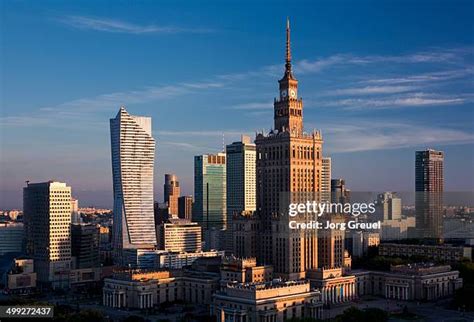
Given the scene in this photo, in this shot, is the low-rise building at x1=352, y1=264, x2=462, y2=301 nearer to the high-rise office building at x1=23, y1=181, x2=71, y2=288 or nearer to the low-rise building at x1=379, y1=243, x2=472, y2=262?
the low-rise building at x1=379, y1=243, x2=472, y2=262

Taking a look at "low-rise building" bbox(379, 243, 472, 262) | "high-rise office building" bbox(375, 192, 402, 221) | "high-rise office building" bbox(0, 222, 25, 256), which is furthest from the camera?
"high-rise office building" bbox(0, 222, 25, 256)

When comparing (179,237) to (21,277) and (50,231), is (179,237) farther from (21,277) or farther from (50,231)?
(21,277)

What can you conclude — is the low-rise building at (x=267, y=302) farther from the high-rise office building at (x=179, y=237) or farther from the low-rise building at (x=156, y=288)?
the high-rise office building at (x=179, y=237)

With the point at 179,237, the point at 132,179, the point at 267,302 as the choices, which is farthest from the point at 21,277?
the point at 267,302

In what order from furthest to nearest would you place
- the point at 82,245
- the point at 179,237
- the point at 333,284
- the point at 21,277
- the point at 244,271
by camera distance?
the point at 179,237, the point at 82,245, the point at 21,277, the point at 333,284, the point at 244,271

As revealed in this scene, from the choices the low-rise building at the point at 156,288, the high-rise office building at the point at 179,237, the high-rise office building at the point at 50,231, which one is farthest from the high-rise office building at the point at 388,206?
the high-rise office building at the point at 179,237

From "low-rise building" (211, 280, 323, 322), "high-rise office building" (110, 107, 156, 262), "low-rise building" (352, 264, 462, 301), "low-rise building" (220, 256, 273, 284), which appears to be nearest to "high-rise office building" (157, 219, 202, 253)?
"high-rise office building" (110, 107, 156, 262)
